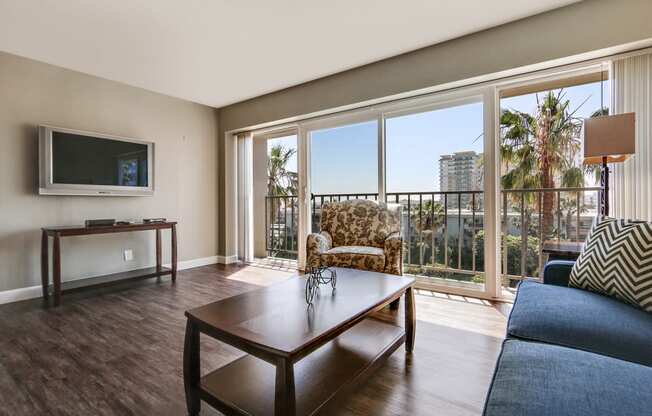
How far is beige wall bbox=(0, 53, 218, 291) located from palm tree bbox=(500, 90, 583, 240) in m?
3.75

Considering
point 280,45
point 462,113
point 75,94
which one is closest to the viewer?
point 280,45

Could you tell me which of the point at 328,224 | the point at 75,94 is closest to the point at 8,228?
the point at 75,94

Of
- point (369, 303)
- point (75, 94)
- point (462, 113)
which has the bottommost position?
point (369, 303)

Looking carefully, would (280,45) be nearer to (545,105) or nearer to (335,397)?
(545,105)

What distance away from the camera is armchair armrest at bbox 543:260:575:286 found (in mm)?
1606

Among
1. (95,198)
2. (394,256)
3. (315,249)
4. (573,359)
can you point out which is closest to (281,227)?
(315,249)

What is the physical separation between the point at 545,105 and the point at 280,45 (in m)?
2.47

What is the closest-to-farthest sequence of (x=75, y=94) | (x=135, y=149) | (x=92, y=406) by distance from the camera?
(x=92, y=406) < (x=75, y=94) < (x=135, y=149)

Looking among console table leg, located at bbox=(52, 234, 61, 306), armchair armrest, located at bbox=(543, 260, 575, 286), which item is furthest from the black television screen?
armchair armrest, located at bbox=(543, 260, 575, 286)

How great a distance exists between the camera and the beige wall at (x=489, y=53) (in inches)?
82.6

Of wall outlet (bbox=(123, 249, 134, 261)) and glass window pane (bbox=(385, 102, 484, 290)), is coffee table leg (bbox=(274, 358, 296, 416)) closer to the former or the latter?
glass window pane (bbox=(385, 102, 484, 290))

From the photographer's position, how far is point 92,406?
53.1 inches

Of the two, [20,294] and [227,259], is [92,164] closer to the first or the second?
[20,294]

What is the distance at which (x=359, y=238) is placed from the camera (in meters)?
3.05
